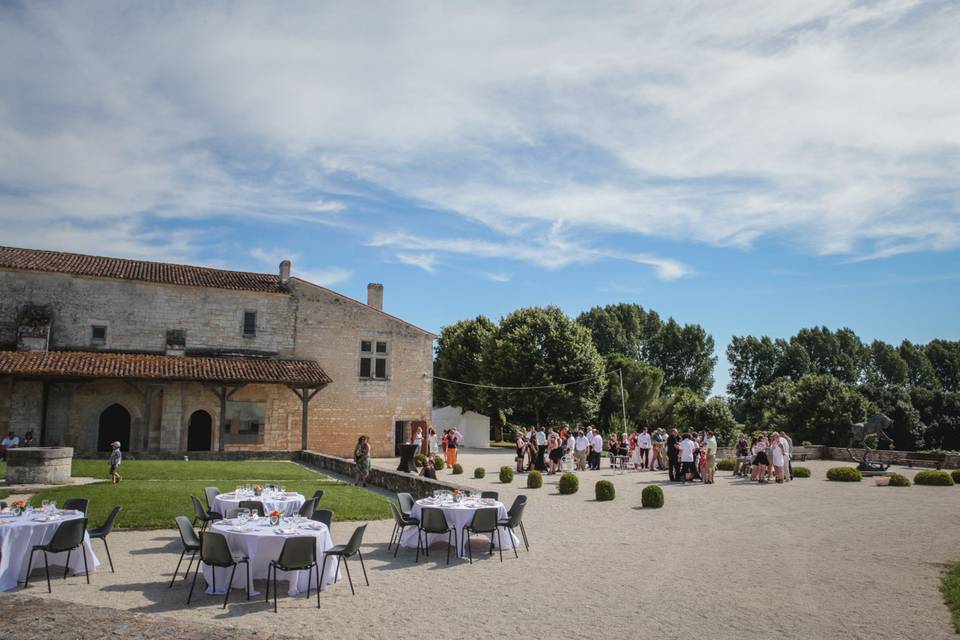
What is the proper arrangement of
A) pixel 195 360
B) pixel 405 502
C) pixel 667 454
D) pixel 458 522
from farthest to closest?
pixel 195 360, pixel 667 454, pixel 405 502, pixel 458 522

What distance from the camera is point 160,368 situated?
27062mm

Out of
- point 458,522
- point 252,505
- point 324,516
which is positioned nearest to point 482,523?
point 458,522

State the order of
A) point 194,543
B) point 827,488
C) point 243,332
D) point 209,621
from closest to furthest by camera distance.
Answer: point 209,621 < point 194,543 < point 827,488 < point 243,332

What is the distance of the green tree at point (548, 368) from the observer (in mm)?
41344

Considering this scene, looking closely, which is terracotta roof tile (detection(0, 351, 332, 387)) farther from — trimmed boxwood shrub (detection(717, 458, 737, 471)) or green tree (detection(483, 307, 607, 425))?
trimmed boxwood shrub (detection(717, 458, 737, 471))

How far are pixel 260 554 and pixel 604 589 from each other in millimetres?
4096

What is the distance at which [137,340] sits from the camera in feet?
96.2

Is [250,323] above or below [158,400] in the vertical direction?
above

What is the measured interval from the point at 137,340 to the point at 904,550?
28692 millimetres

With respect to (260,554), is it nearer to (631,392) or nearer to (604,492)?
(604,492)

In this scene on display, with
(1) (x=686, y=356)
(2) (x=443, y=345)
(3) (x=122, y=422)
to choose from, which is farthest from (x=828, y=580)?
(1) (x=686, y=356)

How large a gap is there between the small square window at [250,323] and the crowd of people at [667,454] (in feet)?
46.7

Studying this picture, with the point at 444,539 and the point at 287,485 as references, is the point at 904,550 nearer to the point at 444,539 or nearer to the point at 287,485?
the point at 444,539

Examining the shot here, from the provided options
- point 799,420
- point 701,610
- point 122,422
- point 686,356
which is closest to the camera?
point 701,610
